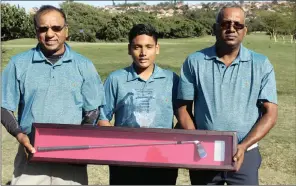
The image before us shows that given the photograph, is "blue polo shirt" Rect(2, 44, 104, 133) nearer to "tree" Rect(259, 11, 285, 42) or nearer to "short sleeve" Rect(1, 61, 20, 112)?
"short sleeve" Rect(1, 61, 20, 112)

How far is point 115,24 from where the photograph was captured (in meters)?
46.2

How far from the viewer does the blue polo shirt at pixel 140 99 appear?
3393 mm

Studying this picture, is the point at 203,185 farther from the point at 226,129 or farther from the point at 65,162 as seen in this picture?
the point at 65,162

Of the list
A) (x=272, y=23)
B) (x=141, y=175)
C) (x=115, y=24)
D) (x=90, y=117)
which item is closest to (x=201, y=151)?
(x=141, y=175)

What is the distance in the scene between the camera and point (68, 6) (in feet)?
178

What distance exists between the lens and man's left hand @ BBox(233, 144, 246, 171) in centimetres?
301

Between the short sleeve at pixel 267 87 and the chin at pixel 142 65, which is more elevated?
the chin at pixel 142 65

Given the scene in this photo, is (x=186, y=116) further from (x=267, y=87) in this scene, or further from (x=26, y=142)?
(x=26, y=142)

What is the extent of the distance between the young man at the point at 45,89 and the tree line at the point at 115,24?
1406 inches

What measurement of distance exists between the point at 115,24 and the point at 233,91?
43623mm

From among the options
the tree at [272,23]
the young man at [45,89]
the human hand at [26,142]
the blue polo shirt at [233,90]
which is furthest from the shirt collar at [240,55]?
the tree at [272,23]

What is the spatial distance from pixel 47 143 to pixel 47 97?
273mm

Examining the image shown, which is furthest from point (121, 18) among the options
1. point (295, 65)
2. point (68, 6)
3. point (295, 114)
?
point (295, 114)

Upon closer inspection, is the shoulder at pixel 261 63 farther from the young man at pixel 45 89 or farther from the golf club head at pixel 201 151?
the young man at pixel 45 89
